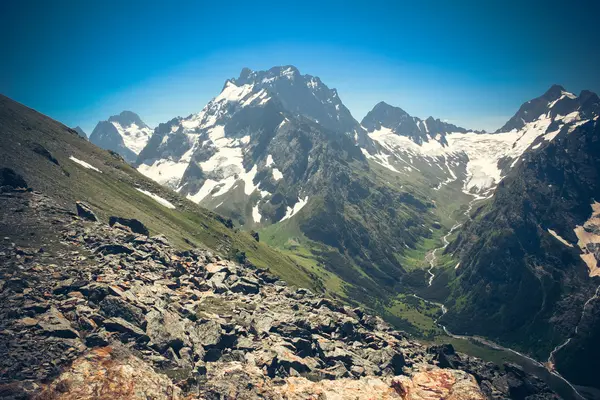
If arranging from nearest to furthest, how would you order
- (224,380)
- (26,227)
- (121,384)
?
(121,384) < (224,380) < (26,227)

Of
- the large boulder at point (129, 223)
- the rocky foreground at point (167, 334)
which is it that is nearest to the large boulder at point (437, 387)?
the rocky foreground at point (167, 334)

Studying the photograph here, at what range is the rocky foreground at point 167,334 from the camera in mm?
59344

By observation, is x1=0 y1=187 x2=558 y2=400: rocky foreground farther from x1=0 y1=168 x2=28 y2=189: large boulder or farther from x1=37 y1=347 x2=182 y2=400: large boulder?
x1=0 y1=168 x2=28 y2=189: large boulder

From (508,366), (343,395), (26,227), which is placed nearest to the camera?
(343,395)

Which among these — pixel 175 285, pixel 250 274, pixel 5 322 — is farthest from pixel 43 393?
pixel 250 274

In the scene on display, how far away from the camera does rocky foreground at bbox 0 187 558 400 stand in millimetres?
59344

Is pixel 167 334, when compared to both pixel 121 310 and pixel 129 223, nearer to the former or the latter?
pixel 121 310

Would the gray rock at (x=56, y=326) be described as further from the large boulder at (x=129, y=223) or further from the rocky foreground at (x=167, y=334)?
the large boulder at (x=129, y=223)

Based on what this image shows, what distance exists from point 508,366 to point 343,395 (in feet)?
270

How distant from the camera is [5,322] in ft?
202

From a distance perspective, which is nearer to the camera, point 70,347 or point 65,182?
point 70,347

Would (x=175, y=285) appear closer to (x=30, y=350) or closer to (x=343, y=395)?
(x=30, y=350)

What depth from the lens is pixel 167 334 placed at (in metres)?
74.2

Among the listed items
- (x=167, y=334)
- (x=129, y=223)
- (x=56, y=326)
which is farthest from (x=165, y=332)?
(x=129, y=223)
